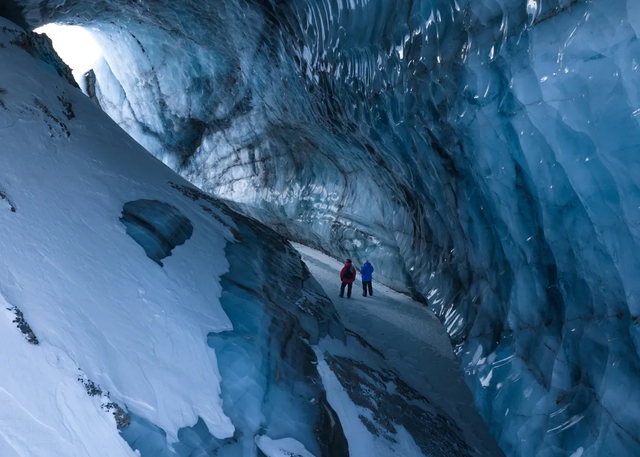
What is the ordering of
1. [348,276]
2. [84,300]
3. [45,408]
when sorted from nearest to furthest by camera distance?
[45,408]
[84,300]
[348,276]

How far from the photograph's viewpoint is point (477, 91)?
3406 mm

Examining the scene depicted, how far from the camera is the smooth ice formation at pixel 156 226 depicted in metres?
3.53

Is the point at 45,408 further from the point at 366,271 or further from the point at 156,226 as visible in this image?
the point at 366,271

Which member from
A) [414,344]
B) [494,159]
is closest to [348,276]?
[414,344]

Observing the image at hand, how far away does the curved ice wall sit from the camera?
2.50 metres

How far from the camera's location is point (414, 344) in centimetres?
576

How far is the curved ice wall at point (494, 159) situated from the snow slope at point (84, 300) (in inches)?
73.9

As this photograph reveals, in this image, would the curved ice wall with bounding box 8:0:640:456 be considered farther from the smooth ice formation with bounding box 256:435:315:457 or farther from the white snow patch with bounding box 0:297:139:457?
the white snow patch with bounding box 0:297:139:457

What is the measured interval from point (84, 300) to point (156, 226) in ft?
3.68

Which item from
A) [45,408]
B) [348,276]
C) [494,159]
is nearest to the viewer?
[45,408]

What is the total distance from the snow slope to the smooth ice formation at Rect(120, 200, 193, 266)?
69 millimetres

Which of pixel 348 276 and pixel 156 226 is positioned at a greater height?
pixel 348 276

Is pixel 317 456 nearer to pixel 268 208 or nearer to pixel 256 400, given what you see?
pixel 256 400

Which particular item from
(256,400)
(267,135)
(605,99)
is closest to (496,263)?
(605,99)
